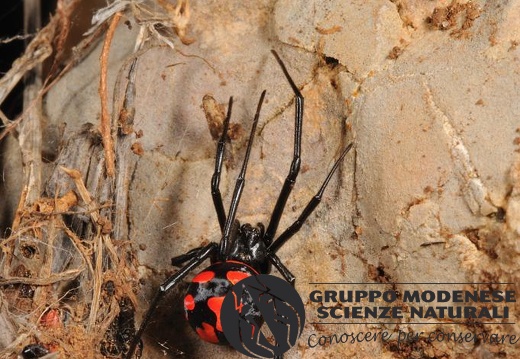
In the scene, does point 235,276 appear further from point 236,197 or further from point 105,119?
point 105,119

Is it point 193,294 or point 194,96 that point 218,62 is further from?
point 193,294

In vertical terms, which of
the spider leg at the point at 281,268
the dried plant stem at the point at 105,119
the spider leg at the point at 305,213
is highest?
the dried plant stem at the point at 105,119

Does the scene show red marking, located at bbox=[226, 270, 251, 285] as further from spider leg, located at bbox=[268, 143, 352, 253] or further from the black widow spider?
spider leg, located at bbox=[268, 143, 352, 253]

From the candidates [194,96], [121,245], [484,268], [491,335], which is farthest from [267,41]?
[491,335]

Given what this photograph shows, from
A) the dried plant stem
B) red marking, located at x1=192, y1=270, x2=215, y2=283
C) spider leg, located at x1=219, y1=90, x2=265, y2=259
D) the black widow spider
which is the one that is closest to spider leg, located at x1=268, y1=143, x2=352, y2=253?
the black widow spider

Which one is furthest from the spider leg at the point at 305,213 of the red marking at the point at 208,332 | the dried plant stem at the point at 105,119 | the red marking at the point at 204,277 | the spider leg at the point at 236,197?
the dried plant stem at the point at 105,119

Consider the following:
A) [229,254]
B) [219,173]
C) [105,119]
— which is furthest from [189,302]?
[105,119]

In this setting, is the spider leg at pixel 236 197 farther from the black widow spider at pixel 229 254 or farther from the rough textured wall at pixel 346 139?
the rough textured wall at pixel 346 139
